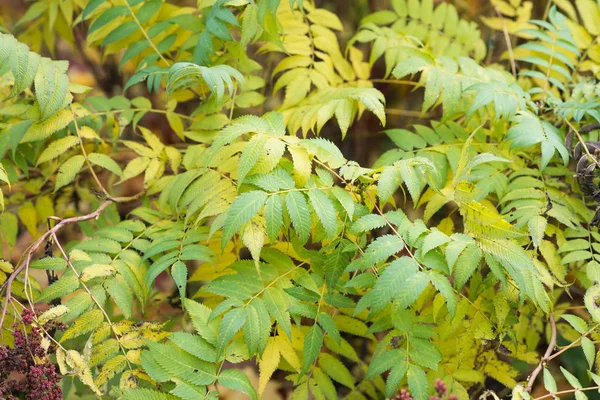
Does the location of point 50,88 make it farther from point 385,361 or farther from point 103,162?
point 385,361

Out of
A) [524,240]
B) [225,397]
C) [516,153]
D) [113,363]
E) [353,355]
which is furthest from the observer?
[225,397]

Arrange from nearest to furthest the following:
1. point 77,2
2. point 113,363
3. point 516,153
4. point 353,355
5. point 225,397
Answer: point 113,363, point 353,355, point 516,153, point 77,2, point 225,397

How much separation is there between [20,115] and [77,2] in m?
0.64

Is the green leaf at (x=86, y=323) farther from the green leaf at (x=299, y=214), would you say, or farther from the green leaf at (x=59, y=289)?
the green leaf at (x=299, y=214)

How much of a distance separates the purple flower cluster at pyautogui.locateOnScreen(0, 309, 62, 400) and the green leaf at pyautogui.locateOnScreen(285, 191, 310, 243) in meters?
0.59

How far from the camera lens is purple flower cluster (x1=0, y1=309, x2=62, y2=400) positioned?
132 cm

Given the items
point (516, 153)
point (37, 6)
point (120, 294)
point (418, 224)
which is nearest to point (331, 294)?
point (418, 224)

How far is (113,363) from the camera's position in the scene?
1.46m

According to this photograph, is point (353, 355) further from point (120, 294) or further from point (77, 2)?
point (77, 2)

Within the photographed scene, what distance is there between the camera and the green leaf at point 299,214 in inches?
54.6

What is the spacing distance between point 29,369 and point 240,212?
1.81 ft

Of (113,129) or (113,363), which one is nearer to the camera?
(113,363)

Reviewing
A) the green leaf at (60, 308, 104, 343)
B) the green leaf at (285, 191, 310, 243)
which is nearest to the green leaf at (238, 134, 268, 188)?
the green leaf at (285, 191, 310, 243)

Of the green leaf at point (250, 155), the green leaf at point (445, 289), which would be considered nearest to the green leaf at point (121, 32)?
the green leaf at point (250, 155)
